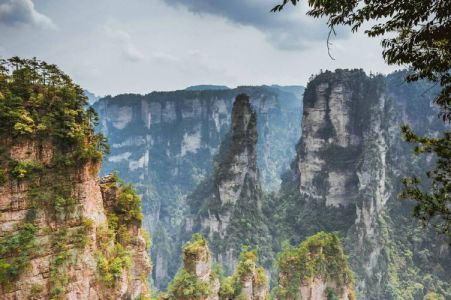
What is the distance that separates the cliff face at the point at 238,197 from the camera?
67125mm

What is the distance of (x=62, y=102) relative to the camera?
19938 millimetres

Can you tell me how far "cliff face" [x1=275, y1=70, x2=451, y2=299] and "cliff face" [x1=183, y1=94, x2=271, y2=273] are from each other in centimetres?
729

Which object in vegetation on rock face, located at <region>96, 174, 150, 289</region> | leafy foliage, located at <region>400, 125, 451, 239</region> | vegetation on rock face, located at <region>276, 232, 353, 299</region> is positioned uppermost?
leafy foliage, located at <region>400, 125, 451, 239</region>

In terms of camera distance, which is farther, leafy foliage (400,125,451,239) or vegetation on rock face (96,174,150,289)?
vegetation on rock face (96,174,150,289)

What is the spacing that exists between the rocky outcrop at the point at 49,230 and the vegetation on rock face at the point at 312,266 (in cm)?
1856

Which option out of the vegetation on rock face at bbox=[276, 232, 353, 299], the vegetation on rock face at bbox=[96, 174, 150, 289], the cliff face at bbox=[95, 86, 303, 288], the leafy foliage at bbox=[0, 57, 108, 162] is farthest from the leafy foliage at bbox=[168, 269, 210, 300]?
the cliff face at bbox=[95, 86, 303, 288]

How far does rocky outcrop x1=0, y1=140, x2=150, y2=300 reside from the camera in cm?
1741

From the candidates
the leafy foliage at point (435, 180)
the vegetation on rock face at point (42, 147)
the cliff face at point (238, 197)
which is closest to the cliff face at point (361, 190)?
the cliff face at point (238, 197)

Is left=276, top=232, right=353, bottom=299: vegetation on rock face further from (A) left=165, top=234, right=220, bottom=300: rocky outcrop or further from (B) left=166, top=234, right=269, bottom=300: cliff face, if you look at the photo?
(A) left=165, top=234, right=220, bottom=300: rocky outcrop

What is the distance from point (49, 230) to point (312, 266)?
25.2m

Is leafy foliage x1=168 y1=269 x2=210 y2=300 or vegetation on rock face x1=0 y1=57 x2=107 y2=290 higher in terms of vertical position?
vegetation on rock face x1=0 y1=57 x2=107 y2=290

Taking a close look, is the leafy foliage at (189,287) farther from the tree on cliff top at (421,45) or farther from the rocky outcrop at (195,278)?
the tree on cliff top at (421,45)

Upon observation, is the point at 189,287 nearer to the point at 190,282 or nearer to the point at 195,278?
the point at 190,282

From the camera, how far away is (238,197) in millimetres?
70375
